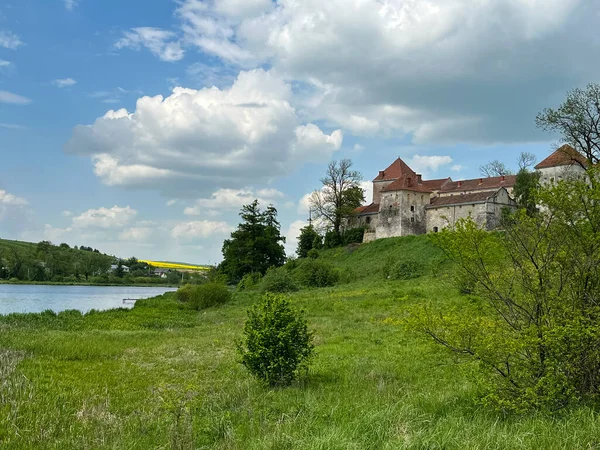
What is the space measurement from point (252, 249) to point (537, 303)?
6433cm

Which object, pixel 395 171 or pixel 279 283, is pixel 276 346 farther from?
pixel 395 171

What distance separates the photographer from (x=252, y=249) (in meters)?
71.8

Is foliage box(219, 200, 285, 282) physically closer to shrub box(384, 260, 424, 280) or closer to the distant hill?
shrub box(384, 260, 424, 280)

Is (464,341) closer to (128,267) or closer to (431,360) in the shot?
(431,360)

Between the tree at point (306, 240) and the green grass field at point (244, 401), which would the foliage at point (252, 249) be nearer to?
the tree at point (306, 240)

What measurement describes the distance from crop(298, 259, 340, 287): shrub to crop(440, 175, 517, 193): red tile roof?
2692 cm

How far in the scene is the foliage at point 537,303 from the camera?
7750 mm

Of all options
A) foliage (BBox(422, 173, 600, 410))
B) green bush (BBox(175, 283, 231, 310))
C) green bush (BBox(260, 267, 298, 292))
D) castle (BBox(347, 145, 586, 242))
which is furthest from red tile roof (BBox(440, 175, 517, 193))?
foliage (BBox(422, 173, 600, 410))

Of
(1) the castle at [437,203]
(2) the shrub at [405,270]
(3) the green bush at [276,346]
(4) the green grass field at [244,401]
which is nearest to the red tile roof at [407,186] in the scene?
(1) the castle at [437,203]

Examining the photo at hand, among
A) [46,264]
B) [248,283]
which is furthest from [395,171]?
[46,264]

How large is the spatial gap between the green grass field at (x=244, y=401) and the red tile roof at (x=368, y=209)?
59134 millimetres

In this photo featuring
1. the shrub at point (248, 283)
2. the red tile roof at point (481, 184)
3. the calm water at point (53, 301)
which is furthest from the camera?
the red tile roof at point (481, 184)

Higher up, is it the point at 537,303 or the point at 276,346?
the point at 537,303

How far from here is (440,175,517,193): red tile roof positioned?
6788 centimetres
